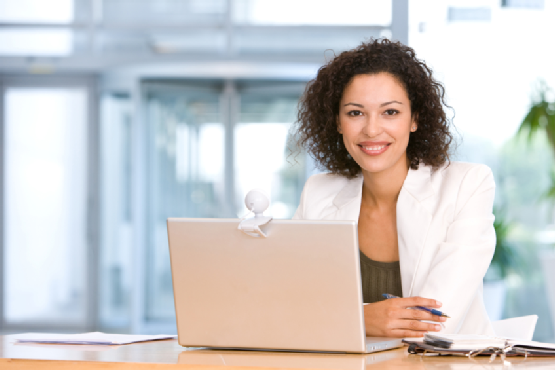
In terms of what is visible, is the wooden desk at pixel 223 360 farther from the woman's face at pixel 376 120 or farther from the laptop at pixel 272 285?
the woman's face at pixel 376 120

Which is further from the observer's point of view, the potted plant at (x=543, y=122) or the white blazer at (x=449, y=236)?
the potted plant at (x=543, y=122)

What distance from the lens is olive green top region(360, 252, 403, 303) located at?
1.85 m

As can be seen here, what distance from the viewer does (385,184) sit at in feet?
6.40

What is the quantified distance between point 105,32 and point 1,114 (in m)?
1.32

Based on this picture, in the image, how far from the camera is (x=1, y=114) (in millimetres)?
5734

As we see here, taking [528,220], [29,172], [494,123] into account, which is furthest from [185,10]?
[528,220]

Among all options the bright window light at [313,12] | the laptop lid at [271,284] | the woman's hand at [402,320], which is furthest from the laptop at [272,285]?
the bright window light at [313,12]

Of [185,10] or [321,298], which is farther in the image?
[185,10]

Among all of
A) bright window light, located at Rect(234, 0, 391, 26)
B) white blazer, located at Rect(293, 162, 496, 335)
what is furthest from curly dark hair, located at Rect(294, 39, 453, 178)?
bright window light, located at Rect(234, 0, 391, 26)

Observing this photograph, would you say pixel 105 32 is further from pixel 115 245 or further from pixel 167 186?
pixel 115 245

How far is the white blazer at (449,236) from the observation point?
1535 millimetres

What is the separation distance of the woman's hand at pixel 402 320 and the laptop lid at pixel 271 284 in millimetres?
Result: 240

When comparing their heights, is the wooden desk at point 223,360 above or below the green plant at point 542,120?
below

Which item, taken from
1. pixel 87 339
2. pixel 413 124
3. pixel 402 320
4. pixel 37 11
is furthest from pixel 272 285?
pixel 37 11
